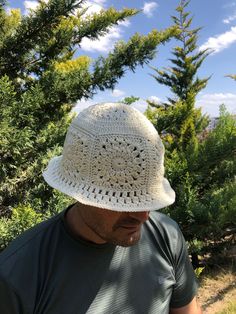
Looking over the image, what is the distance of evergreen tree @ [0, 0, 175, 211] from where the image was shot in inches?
140

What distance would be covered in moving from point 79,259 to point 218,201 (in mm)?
3990

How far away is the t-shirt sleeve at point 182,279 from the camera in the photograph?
1514 millimetres

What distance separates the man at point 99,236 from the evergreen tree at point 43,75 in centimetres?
193

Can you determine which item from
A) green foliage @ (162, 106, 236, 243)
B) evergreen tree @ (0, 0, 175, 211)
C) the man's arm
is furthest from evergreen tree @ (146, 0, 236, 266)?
the man's arm

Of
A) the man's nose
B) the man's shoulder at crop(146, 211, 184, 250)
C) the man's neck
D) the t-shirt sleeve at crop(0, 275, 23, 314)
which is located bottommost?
the man's shoulder at crop(146, 211, 184, 250)

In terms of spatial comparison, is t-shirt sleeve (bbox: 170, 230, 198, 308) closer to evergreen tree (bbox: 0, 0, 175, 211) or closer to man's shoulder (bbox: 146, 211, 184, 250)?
man's shoulder (bbox: 146, 211, 184, 250)

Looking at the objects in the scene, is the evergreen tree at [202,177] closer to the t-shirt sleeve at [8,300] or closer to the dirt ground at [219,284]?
the dirt ground at [219,284]

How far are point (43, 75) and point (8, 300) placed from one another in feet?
10.3

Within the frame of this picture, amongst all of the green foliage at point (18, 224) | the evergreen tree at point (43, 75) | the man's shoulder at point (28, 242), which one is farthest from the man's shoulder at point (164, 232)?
the evergreen tree at point (43, 75)

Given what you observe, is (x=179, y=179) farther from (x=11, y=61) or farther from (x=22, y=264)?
(x=22, y=264)

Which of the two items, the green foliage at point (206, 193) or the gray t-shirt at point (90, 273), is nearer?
the gray t-shirt at point (90, 273)

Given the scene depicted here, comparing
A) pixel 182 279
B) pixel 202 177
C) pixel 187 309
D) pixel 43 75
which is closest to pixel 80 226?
pixel 182 279

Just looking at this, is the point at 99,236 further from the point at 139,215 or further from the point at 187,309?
the point at 187,309

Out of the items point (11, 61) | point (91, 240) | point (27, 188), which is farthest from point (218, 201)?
point (91, 240)
